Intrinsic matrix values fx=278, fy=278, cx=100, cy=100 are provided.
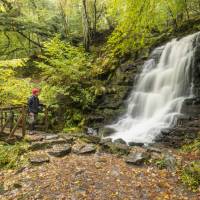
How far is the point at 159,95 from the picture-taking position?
13195mm

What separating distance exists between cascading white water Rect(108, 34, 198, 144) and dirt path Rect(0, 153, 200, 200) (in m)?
3.62

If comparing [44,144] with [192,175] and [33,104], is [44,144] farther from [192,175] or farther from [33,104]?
[192,175]

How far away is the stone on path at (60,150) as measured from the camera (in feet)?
26.5

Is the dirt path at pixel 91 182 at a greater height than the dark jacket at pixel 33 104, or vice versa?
the dark jacket at pixel 33 104

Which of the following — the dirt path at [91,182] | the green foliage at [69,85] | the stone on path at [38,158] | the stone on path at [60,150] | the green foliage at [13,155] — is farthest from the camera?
the green foliage at [69,85]

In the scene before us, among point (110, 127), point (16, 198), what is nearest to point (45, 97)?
point (110, 127)

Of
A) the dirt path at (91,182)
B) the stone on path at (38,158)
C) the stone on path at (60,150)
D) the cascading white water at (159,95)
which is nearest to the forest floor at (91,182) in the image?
the dirt path at (91,182)

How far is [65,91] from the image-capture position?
14.7 meters

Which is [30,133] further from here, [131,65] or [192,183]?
[131,65]

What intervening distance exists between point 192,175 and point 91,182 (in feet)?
7.87

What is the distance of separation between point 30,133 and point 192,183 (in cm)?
643

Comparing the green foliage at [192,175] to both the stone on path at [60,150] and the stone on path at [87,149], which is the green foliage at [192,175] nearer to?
the stone on path at [87,149]

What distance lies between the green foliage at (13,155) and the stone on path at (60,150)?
2.61ft

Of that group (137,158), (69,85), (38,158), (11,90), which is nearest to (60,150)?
(38,158)
